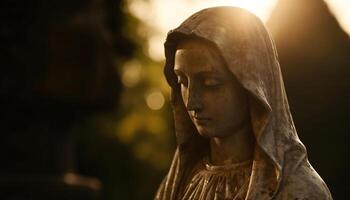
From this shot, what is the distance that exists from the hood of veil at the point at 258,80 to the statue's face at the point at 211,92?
0.26 feet

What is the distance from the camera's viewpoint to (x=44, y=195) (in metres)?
27.1

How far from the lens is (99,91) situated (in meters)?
27.8

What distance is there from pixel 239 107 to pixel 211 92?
199mm

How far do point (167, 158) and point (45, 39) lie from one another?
21.7 meters

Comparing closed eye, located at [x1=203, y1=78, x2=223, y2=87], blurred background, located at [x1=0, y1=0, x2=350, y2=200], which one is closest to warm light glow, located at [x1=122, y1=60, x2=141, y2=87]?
blurred background, located at [x1=0, y1=0, x2=350, y2=200]

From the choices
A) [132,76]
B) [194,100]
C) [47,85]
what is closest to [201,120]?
[194,100]

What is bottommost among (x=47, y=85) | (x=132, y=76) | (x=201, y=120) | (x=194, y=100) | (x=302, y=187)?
(x=132, y=76)

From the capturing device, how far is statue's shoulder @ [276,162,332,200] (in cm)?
768

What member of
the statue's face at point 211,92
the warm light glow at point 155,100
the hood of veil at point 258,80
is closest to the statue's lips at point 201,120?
the statue's face at point 211,92

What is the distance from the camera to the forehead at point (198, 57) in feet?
25.8

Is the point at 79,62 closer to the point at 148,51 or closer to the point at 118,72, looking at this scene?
the point at 118,72

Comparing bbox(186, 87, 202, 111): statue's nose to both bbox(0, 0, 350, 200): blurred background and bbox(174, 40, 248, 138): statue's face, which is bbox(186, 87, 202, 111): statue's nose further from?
bbox(0, 0, 350, 200): blurred background

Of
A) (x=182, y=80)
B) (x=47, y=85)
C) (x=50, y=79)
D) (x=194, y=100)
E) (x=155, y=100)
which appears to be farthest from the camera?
(x=155, y=100)

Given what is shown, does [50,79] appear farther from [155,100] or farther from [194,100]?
[155,100]
